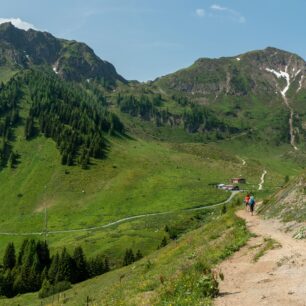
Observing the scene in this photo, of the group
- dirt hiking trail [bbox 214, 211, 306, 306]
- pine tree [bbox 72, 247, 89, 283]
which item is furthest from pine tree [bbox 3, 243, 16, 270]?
dirt hiking trail [bbox 214, 211, 306, 306]

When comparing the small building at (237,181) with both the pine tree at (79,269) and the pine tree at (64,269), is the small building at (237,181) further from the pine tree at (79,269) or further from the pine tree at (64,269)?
the pine tree at (64,269)

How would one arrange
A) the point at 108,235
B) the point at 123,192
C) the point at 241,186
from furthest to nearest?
the point at 241,186 < the point at 123,192 < the point at 108,235

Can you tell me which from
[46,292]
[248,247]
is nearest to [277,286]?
[248,247]

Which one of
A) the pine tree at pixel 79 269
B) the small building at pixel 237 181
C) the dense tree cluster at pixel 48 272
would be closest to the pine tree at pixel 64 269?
the dense tree cluster at pixel 48 272

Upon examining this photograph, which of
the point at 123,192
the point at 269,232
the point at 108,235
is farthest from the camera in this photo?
the point at 123,192

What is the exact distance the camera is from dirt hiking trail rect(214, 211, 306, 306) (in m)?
Answer: 17.3

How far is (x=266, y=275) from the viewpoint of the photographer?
2145 centimetres

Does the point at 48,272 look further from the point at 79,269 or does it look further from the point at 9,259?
the point at 9,259

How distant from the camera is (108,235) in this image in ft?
401

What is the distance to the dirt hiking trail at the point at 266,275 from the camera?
17.3 meters

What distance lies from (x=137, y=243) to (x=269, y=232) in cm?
7934

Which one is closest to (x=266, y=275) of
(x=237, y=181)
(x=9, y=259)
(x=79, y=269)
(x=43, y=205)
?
(x=79, y=269)

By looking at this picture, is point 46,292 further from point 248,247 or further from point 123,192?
point 123,192

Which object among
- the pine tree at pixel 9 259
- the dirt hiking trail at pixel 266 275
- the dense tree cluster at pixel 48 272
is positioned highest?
the dirt hiking trail at pixel 266 275
